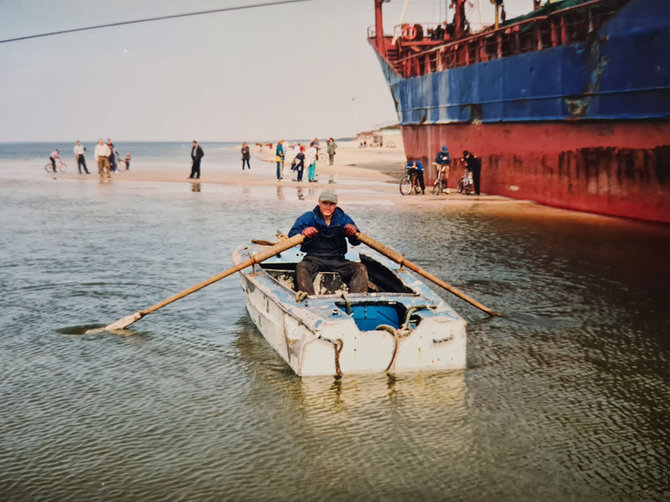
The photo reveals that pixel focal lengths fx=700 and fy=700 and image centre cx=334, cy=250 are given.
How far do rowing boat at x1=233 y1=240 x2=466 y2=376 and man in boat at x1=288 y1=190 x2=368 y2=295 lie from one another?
607 millimetres

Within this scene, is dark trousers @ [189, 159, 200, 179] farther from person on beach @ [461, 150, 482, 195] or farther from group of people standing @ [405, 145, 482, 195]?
person on beach @ [461, 150, 482, 195]

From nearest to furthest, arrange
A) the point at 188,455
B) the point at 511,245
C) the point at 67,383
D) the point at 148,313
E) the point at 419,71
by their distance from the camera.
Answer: the point at 188,455 < the point at 67,383 < the point at 148,313 < the point at 511,245 < the point at 419,71

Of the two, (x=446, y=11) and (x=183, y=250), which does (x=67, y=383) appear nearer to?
(x=183, y=250)

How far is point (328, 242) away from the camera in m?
8.77

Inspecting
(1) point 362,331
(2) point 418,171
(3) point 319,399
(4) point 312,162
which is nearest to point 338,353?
(1) point 362,331

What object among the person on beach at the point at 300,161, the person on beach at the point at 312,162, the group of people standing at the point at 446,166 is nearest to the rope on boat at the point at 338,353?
the group of people standing at the point at 446,166

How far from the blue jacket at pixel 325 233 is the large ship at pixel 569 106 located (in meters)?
12.4

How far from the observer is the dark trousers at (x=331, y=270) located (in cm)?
834

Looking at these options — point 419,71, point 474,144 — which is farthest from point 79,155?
point 474,144

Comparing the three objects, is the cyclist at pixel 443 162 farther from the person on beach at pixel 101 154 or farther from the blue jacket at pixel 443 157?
the person on beach at pixel 101 154

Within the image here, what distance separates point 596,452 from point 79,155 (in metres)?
40.2

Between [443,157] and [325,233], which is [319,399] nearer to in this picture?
[325,233]

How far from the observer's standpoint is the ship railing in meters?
20.4

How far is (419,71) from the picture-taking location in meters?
34.8
